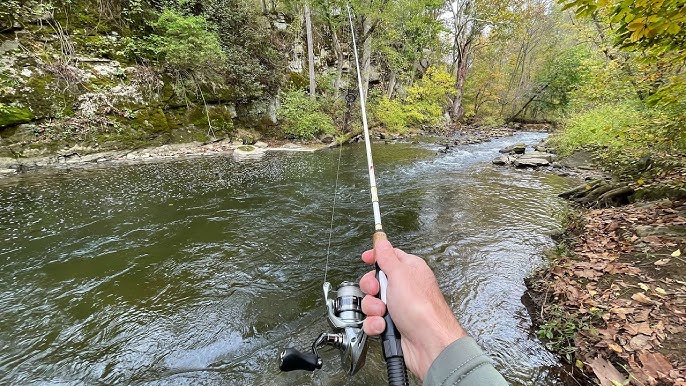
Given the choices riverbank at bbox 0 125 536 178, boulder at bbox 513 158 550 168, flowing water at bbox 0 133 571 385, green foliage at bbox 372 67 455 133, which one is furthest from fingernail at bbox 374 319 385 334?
green foliage at bbox 372 67 455 133

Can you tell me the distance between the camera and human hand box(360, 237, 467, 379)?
120cm

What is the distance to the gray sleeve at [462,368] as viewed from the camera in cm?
100

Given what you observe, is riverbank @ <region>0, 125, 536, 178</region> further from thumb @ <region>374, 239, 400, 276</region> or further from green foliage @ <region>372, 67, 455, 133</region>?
thumb @ <region>374, 239, 400, 276</region>

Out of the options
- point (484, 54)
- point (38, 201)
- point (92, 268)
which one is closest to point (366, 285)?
point (92, 268)

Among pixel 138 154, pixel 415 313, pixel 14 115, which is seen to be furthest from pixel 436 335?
pixel 14 115

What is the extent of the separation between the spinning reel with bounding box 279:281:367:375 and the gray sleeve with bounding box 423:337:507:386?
426 mm

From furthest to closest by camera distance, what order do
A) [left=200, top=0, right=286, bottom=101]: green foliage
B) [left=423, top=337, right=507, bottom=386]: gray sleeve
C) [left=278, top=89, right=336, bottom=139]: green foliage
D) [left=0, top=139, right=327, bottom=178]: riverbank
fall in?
1. [left=278, top=89, right=336, bottom=139]: green foliage
2. [left=200, top=0, right=286, bottom=101]: green foliage
3. [left=0, top=139, right=327, bottom=178]: riverbank
4. [left=423, top=337, right=507, bottom=386]: gray sleeve

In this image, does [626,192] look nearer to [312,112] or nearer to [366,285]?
[366,285]

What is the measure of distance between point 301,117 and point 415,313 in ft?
47.2

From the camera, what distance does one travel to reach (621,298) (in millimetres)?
2727

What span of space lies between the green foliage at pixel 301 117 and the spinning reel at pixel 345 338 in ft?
44.7

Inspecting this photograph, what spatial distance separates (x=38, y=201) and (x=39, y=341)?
15.5ft

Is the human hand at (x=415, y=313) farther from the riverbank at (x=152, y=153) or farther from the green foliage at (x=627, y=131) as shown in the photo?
the riverbank at (x=152, y=153)

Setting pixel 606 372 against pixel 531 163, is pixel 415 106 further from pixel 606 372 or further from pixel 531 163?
pixel 606 372
